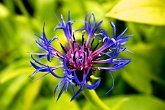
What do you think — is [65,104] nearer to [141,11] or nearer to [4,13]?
[141,11]

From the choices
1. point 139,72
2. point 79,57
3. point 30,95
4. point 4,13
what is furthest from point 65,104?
point 4,13

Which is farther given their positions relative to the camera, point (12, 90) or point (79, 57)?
point (12, 90)

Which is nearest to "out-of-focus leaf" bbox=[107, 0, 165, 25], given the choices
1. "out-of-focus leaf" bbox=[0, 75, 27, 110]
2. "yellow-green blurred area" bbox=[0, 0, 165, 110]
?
"yellow-green blurred area" bbox=[0, 0, 165, 110]

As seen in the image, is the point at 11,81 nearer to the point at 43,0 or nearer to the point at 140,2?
the point at 43,0

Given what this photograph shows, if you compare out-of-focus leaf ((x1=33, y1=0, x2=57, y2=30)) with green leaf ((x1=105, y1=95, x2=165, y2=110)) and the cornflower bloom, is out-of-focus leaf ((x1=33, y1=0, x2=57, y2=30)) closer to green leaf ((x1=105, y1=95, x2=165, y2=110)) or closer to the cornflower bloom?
green leaf ((x1=105, y1=95, x2=165, y2=110))

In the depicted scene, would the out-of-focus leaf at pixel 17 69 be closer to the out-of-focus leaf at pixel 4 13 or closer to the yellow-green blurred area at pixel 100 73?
the yellow-green blurred area at pixel 100 73

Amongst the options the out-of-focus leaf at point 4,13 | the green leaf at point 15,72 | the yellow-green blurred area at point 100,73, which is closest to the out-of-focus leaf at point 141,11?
the yellow-green blurred area at point 100,73
